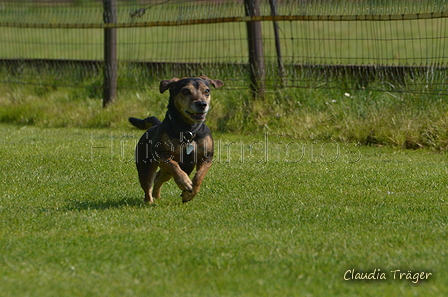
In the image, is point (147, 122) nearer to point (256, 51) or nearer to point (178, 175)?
point (178, 175)

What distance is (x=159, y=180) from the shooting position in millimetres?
6176

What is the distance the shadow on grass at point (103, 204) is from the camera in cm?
587

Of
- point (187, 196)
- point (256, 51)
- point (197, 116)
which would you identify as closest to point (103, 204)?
point (187, 196)

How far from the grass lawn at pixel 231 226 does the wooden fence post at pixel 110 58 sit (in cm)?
344

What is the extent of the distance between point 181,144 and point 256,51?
17.0 feet

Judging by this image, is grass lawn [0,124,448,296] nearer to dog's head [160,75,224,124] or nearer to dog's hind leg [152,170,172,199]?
dog's hind leg [152,170,172,199]

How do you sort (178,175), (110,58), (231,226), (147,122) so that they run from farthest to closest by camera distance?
(110,58) → (147,122) → (178,175) → (231,226)

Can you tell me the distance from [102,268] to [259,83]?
6.81m

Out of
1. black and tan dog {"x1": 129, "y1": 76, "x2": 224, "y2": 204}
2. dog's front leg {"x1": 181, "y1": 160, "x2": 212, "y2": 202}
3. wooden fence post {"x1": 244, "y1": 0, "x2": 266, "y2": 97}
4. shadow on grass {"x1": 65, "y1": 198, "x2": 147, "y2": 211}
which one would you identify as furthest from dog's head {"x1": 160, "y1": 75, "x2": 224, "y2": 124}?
wooden fence post {"x1": 244, "y1": 0, "x2": 266, "y2": 97}

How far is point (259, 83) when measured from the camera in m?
10.6

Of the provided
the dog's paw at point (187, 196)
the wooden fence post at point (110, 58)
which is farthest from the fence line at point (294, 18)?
the dog's paw at point (187, 196)

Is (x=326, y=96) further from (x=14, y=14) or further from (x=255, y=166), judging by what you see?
(x=14, y=14)

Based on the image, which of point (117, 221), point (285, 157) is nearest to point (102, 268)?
point (117, 221)

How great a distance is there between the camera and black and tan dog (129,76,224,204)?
571 cm
